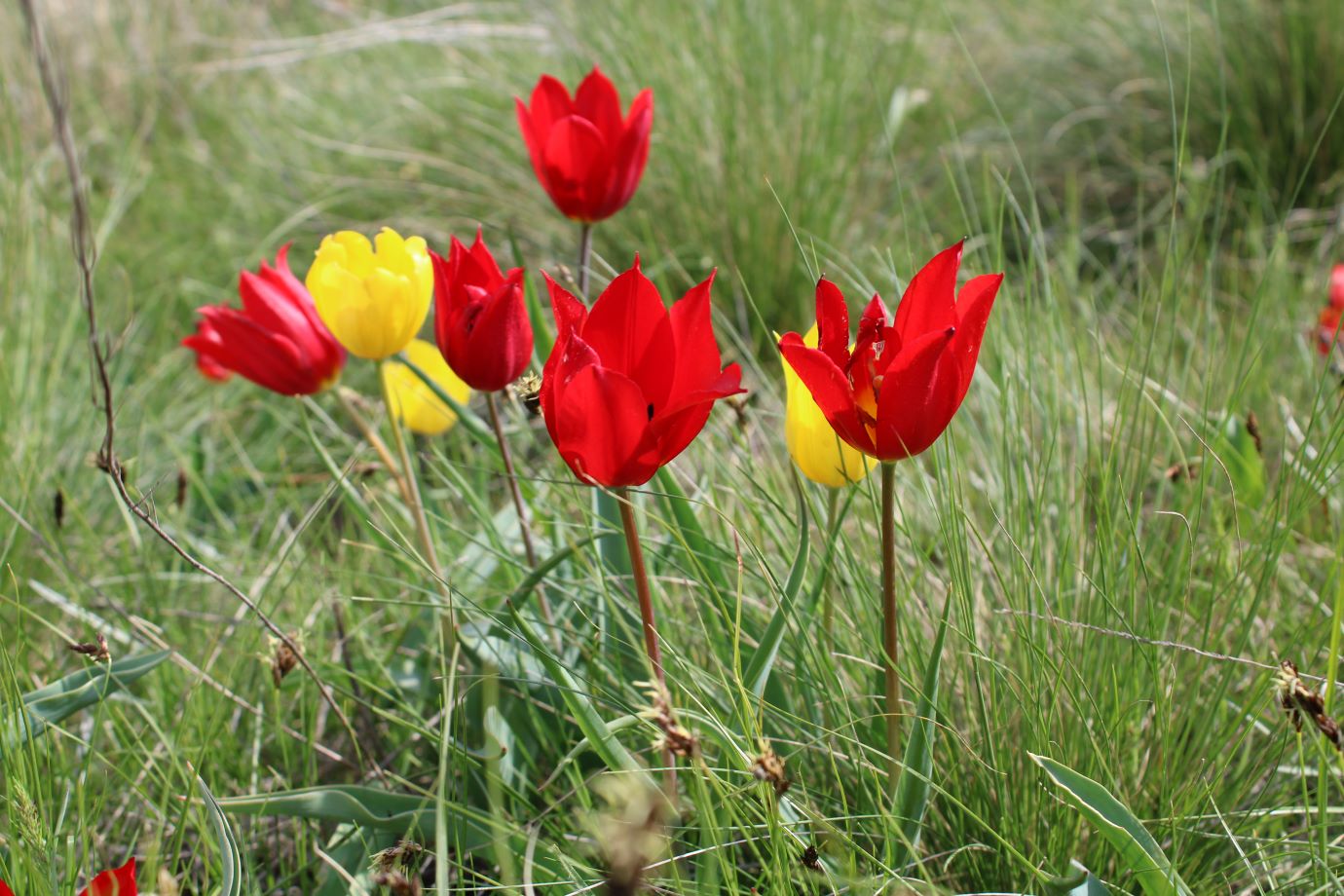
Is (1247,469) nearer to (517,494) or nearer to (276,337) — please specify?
(517,494)

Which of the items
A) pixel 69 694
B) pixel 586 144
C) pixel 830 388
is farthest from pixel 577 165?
pixel 69 694

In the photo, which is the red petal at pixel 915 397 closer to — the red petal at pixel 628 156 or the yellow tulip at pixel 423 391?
the red petal at pixel 628 156

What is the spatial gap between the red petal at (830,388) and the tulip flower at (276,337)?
0.57m

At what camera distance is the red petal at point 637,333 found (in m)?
0.79

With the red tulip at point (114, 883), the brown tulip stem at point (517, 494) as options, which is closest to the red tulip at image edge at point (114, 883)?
the red tulip at point (114, 883)

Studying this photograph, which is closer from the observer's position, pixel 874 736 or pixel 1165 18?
pixel 874 736

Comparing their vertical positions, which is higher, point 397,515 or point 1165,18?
point 1165,18

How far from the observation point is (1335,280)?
A: 57.4 inches

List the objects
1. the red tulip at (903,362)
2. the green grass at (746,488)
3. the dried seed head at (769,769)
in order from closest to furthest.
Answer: the dried seed head at (769,769) → the red tulip at (903,362) → the green grass at (746,488)

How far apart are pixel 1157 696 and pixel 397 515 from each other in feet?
2.95

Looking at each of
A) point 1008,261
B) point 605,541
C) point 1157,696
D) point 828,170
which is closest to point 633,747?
point 605,541

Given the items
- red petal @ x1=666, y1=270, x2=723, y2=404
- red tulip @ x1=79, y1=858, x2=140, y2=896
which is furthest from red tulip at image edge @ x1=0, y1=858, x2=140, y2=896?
red petal @ x1=666, y1=270, x2=723, y2=404

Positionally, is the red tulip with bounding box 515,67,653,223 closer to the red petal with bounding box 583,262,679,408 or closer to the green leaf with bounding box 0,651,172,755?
the red petal with bounding box 583,262,679,408

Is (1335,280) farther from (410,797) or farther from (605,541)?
(410,797)
